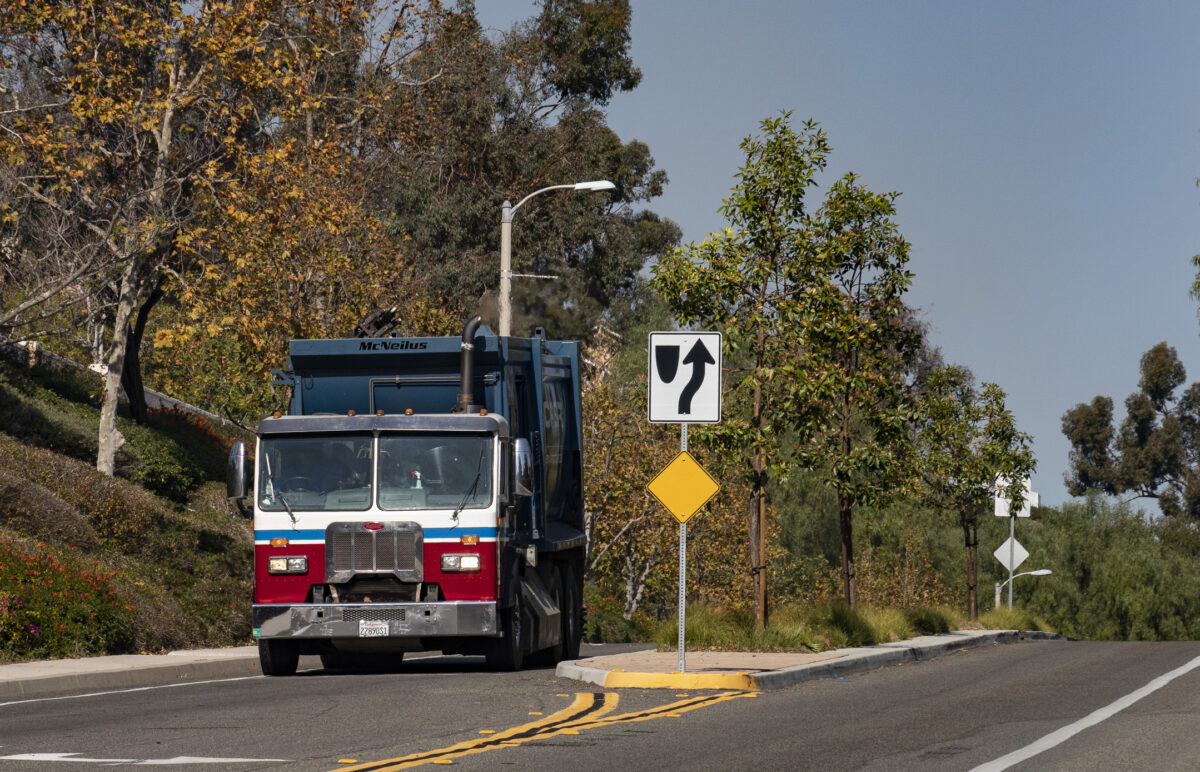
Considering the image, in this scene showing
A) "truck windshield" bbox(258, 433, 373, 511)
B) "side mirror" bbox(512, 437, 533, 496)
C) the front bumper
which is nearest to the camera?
the front bumper

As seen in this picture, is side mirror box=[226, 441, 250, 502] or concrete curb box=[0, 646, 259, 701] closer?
concrete curb box=[0, 646, 259, 701]

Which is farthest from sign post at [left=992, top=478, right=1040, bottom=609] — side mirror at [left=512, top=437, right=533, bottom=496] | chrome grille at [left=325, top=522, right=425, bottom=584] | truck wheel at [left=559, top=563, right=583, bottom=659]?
chrome grille at [left=325, top=522, right=425, bottom=584]

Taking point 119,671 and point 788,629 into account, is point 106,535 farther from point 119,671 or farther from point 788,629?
point 788,629

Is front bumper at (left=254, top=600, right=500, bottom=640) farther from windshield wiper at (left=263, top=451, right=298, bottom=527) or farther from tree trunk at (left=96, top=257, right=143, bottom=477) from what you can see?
tree trunk at (left=96, top=257, right=143, bottom=477)

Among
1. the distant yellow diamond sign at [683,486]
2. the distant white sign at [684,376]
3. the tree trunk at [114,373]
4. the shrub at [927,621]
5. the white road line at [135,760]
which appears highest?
the tree trunk at [114,373]

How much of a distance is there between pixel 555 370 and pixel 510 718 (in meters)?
8.30

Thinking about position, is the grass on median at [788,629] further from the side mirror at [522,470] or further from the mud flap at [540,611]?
the side mirror at [522,470]

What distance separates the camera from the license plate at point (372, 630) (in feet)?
52.6

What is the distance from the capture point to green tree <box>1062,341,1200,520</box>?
95312 mm

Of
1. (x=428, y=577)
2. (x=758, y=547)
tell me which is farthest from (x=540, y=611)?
(x=758, y=547)

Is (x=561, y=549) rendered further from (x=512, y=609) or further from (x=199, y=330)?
(x=199, y=330)

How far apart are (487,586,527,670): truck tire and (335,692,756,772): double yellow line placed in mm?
2970

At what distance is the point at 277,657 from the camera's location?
17.2 meters

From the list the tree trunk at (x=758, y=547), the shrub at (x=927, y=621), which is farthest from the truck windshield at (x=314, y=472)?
the shrub at (x=927, y=621)
